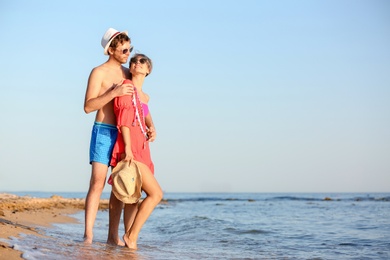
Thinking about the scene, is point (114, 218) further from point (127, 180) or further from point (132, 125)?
point (132, 125)

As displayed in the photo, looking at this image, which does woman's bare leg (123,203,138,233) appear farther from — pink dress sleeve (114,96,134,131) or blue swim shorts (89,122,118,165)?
pink dress sleeve (114,96,134,131)

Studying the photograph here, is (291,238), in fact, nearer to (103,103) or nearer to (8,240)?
(103,103)

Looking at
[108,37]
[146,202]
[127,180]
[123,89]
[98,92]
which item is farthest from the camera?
[108,37]

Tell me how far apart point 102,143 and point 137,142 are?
350 millimetres

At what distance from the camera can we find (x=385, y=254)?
6.47 m

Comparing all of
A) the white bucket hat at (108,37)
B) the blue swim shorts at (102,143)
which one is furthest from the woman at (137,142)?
the white bucket hat at (108,37)

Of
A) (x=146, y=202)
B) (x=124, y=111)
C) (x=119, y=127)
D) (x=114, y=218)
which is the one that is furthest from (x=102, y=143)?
(x=114, y=218)

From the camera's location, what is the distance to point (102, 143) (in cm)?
525

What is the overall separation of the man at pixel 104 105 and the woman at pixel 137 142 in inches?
4.9

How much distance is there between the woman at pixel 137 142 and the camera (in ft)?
16.7

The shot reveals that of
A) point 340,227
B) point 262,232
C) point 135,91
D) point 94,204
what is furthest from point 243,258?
point 340,227

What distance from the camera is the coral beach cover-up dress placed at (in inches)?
200

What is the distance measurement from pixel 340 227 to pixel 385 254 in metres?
4.13

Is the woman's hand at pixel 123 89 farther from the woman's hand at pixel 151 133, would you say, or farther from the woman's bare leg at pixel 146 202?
the woman's bare leg at pixel 146 202
